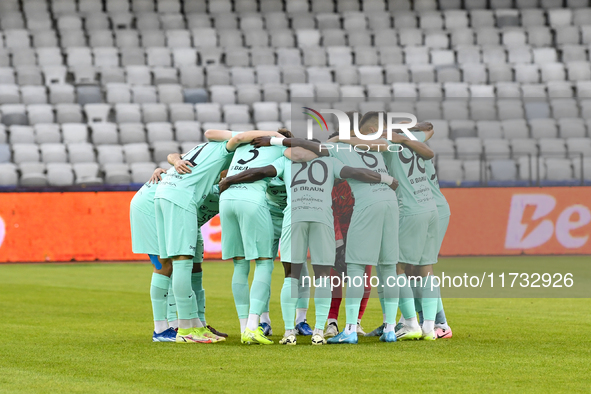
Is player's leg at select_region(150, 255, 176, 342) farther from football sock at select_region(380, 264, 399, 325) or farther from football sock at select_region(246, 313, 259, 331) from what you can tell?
football sock at select_region(380, 264, 399, 325)

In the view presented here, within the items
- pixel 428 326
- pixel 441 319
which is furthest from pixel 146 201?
pixel 441 319

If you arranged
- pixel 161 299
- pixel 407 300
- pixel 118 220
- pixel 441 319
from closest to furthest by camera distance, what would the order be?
pixel 407 300
pixel 161 299
pixel 441 319
pixel 118 220

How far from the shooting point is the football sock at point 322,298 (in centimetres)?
785

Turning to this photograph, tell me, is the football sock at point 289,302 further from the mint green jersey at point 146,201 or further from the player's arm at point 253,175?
the mint green jersey at point 146,201

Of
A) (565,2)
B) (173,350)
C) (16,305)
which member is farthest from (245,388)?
(565,2)

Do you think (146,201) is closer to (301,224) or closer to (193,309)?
(193,309)

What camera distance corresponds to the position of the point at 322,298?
25.8 feet

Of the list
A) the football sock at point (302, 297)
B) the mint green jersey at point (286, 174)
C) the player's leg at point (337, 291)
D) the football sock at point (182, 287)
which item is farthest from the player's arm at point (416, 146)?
the football sock at point (182, 287)

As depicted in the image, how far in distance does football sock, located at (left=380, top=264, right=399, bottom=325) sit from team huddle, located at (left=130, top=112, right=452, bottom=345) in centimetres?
1

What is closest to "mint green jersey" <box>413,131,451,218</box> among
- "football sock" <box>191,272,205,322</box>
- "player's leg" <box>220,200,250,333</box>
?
"player's leg" <box>220,200,250,333</box>

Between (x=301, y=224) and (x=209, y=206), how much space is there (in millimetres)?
1471

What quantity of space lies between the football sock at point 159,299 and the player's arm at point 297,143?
1.64 metres

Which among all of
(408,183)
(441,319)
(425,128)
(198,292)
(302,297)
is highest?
(425,128)

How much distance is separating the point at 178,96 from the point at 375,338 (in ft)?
50.0
